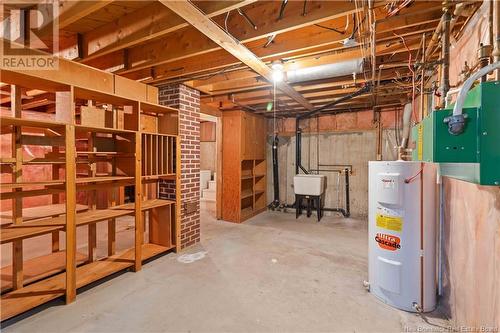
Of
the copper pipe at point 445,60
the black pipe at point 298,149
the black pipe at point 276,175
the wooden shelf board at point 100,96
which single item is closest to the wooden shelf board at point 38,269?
the wooden shelf board at point 100,96

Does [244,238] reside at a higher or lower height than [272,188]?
lower

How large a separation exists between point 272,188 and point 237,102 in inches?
99.7

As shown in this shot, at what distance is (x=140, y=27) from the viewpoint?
82.0 inches

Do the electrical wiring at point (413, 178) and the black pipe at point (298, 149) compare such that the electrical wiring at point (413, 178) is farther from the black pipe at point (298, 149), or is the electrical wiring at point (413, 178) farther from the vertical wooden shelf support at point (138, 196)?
the black pipe at point (298, 149)

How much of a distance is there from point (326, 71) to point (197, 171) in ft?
7.47

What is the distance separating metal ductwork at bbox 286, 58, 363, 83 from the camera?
2.51 m

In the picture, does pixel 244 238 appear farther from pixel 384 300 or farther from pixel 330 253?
pixel 384 300

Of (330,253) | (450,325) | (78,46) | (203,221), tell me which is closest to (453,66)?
(450,325)

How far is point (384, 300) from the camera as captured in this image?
2.19 metres

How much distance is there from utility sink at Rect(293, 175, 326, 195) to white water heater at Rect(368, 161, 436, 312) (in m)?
2.74

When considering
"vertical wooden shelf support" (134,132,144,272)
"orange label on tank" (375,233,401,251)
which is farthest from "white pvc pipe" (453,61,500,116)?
"vertical wooden shelf support" (134,132,144,272)

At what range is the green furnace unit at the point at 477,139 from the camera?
36.4 inches

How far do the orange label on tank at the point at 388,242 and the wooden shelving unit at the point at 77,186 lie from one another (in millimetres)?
2452

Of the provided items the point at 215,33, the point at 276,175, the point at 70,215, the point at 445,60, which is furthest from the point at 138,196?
the point at 276,175
